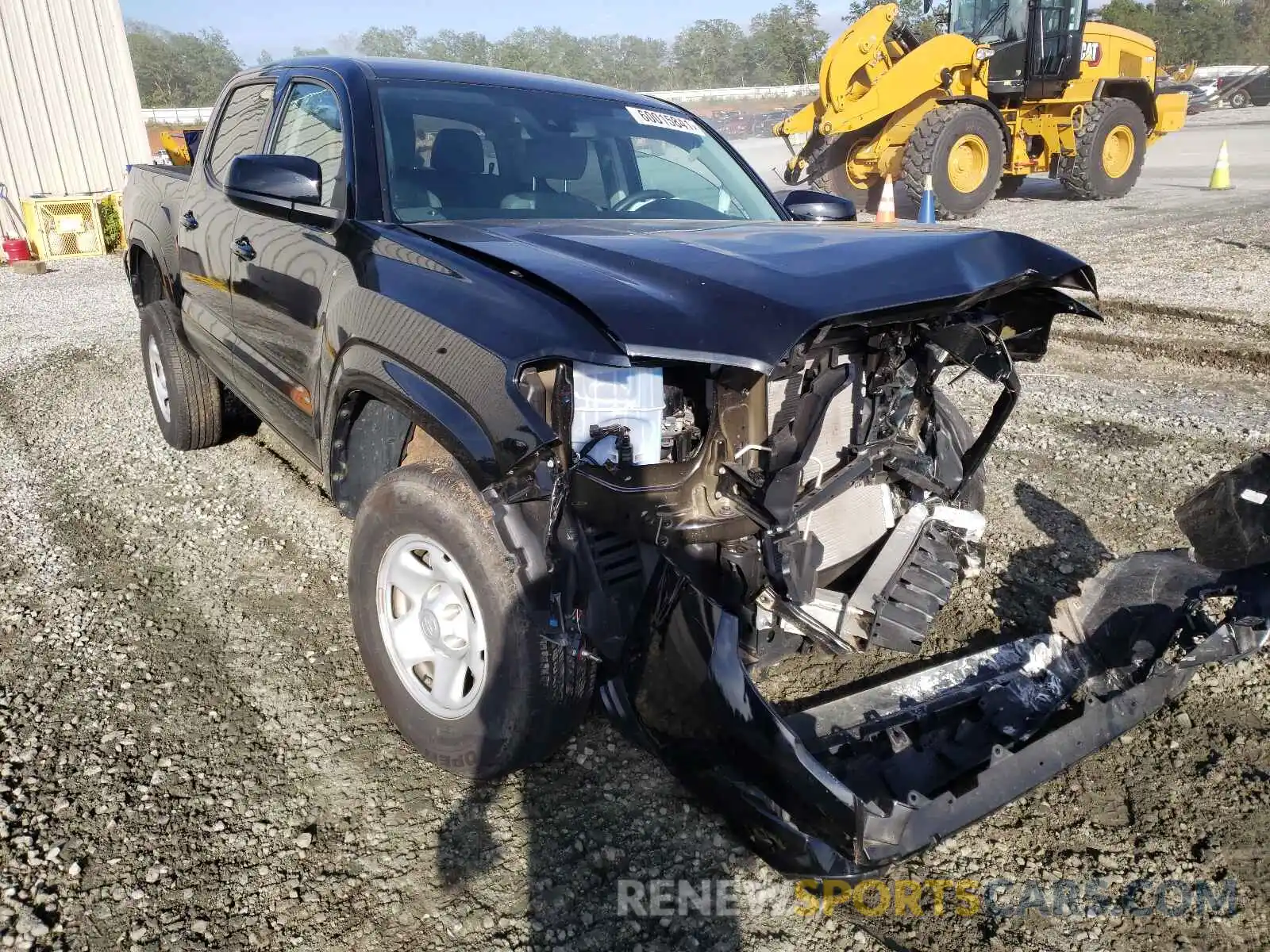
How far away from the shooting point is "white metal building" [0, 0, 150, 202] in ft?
41.9

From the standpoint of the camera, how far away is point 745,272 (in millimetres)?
2141

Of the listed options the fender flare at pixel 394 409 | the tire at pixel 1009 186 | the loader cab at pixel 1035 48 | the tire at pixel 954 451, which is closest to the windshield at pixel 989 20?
the loader cab at pixel 1035 48

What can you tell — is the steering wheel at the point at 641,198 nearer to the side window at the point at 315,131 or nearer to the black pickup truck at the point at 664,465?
the black pickup truck at the point at 664,465

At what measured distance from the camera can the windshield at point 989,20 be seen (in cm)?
1248

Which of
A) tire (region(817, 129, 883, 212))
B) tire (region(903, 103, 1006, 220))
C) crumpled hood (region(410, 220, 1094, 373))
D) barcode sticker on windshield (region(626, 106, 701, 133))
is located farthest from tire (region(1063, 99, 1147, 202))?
crumpled hood (region(410, 220, 1094, 373))

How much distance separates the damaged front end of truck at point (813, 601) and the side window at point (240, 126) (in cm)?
245

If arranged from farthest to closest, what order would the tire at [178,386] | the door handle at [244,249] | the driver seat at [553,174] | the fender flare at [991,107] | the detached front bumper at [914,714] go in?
1. the fender flare at [991,107]
2. the tire at [178,386]
3. the door handle at [244,249]
4. the driver seat at [553,174]
5. the detached front bumper at [914,714]

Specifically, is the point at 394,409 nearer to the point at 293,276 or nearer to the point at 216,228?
the point at 293,276

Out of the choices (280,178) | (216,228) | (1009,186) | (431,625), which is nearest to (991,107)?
(1009,186)

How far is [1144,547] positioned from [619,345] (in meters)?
2.81

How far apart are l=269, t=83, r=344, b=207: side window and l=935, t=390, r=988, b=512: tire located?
2.09m

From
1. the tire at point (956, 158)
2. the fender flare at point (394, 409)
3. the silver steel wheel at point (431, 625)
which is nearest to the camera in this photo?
the fender flare at point (394, 409)

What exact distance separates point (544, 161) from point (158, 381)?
9.49ft

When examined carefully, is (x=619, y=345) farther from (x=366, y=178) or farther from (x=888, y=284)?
(x=366, y=178)
